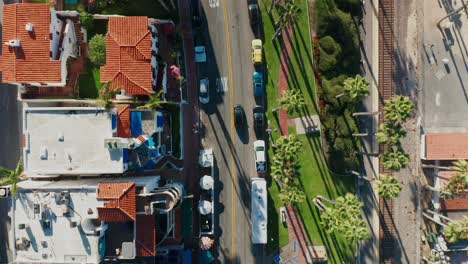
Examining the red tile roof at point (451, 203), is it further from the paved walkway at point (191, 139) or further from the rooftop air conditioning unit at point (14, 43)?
the rooftop air conditioning unit at point (14, 43)

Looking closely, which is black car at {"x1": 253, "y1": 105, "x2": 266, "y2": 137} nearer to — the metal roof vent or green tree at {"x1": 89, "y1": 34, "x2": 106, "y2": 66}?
green tree at {"x1": 89, "y1": 34, "x2": 106, "y2": 66}

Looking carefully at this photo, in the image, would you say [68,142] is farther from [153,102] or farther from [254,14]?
[254,14]

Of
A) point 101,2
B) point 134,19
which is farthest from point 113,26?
point 101,2

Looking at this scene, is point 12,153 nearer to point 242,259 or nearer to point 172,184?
point 172,184

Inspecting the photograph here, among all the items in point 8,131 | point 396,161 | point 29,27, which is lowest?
point 396,161

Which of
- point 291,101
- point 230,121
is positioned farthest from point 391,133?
point 230,121

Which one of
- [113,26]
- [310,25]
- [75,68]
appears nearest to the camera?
[113,26]

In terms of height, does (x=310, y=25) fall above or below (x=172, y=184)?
above
